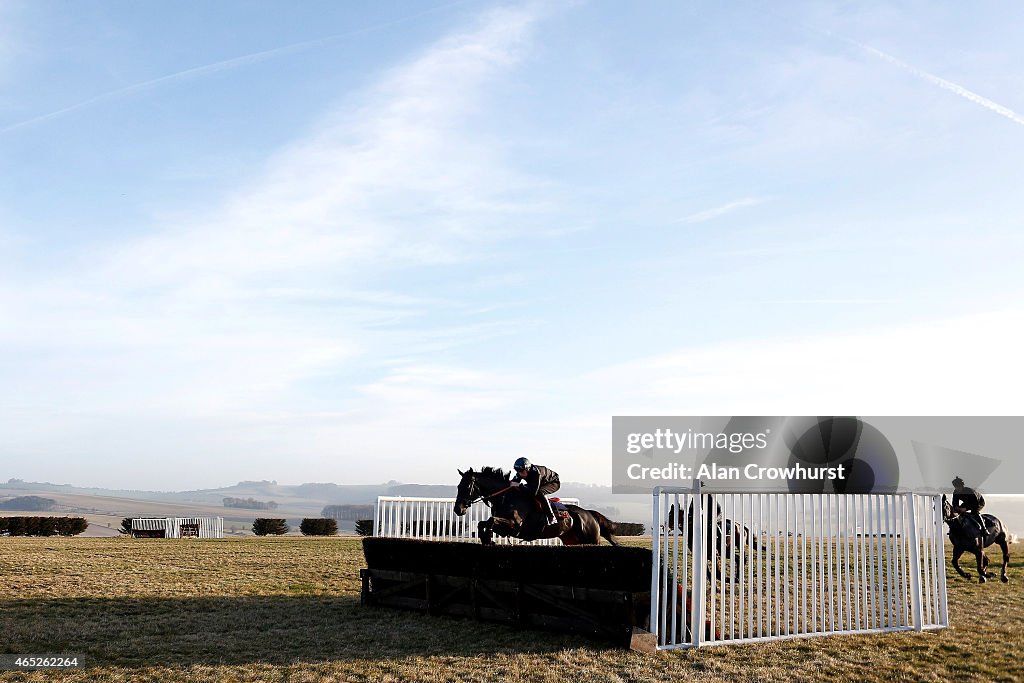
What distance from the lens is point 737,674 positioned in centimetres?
963

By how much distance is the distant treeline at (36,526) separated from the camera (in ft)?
117

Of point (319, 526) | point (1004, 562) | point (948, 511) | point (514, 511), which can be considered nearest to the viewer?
point (514, 511)

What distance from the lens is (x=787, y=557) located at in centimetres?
1098

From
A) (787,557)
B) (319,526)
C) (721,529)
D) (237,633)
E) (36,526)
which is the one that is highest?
(721,529)

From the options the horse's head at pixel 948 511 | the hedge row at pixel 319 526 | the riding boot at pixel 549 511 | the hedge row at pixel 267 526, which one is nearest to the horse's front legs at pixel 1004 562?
the horse's head at pixel 948 511

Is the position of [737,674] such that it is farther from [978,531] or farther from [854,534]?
[978,531]

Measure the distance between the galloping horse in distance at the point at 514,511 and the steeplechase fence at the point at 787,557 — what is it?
3366 millimetres

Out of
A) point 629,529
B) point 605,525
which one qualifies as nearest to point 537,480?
point 605,525

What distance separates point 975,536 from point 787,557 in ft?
33.2

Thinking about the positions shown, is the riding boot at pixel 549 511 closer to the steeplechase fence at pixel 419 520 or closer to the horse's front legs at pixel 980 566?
the steeplechase fence at pixel 419 520

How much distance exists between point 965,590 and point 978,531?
6.87 ft

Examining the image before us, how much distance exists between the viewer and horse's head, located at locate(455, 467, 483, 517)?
1530 cm

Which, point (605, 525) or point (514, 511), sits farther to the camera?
point (605, 525)

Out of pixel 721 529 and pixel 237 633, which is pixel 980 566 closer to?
pixel 721 529
